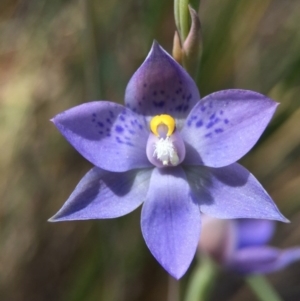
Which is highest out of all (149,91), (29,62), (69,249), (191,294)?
(149,91)

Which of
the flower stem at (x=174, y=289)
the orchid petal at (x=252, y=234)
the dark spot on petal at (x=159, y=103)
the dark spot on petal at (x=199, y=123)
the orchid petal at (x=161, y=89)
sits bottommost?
the flower stem at (x=174, y=289)

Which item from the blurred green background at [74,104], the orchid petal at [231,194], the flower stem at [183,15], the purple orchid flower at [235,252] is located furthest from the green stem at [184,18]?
the blurred green background at [74,104]

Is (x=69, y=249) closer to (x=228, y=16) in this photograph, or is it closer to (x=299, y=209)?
(x=299, y=209)

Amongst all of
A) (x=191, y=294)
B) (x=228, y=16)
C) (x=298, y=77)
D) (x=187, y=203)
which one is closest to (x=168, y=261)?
(x=187, y=203)

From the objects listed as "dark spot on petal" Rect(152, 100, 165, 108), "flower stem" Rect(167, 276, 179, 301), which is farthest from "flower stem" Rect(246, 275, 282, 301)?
"dark spot on petal" Rect(152, 100, 165, 108)

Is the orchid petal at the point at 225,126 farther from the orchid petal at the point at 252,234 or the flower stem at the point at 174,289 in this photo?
the flower stem at the point at 174,289

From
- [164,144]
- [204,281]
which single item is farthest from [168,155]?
[204,281]
